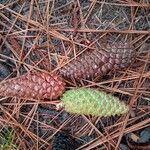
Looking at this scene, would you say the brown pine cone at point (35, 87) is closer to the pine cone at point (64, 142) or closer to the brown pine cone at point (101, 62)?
the brown pine cone at point (101, 62)

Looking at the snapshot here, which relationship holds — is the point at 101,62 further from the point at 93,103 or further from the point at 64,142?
the point at 64,142

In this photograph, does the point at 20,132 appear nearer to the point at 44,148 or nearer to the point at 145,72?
the point at 44,148

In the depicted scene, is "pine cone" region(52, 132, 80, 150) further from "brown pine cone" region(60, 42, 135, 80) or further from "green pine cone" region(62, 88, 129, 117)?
"brown pine cone" region(60, 42, 135, 80)

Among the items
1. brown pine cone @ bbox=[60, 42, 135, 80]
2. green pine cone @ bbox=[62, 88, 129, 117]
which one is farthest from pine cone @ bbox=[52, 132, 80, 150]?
brown pine cone @ bbox=[60, 42, 135, 80]

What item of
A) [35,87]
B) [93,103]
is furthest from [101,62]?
[35,87]

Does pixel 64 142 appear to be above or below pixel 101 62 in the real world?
below

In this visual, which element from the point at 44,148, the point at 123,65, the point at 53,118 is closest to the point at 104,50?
the point at 123,65

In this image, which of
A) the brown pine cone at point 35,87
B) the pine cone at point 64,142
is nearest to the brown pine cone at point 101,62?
the brown pine cone at point 35,87
